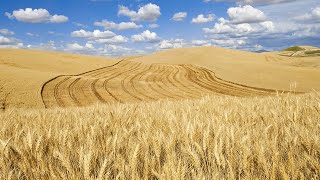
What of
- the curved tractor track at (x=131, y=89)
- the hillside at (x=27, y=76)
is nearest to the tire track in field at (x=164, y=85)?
the curved tractor track at (x=131, y=89)

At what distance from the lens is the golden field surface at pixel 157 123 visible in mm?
1803

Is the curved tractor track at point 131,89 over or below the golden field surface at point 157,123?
below

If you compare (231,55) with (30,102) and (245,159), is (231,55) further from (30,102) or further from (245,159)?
(245,159)

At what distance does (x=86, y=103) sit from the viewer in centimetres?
2166

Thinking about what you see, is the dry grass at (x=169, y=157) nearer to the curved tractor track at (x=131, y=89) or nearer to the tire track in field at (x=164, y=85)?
the curved tractor track at (x=131, y=89)

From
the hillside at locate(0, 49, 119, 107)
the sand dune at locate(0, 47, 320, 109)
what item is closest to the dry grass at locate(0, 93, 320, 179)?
the sand dune at locate(0, 47, 320, 109)

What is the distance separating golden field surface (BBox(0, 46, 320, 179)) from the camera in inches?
71.0

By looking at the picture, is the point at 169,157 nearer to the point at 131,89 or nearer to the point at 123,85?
the point at 131,89

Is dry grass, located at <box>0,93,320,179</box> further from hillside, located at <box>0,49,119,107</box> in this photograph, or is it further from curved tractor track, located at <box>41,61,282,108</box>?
hillside, located at <box>0,49,119,107</box>

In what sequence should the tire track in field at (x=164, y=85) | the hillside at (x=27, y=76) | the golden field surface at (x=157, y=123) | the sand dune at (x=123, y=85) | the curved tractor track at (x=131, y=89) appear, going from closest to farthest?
1. the golden field surface at (x=157, y=123)
2. the hillside at (x=27, y=76)
3. the sand dune at (x=123, y=85)
4. the curved tractor track at (x=131, y=89)
5. the tire track in field at (x=164, y=85)

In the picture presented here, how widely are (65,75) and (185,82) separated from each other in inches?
502

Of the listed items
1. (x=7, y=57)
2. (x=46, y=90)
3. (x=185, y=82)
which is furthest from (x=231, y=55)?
(x=46, y=90)

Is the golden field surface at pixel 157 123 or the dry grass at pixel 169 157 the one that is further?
the golden field surface at pixel 157 123

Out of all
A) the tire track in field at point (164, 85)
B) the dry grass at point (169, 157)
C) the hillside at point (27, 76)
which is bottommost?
the tire track in field at point (164, 85)
